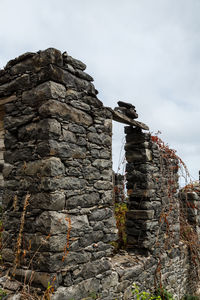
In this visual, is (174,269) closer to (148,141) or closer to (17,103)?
(148,141)

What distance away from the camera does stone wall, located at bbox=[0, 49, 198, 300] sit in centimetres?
319

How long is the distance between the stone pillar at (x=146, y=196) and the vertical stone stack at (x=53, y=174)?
1.64 m

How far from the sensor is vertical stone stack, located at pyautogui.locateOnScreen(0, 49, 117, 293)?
3.19 m

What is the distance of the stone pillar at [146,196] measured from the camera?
5.43 meters

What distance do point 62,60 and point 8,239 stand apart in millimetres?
2328

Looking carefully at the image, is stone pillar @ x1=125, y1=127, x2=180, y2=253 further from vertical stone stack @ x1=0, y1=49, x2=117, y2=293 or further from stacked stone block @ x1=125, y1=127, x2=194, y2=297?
vertical stone stack @ x1=0, y1=49, x2=117, y2=293

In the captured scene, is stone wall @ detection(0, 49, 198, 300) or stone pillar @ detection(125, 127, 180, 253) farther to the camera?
stone pillar @ detection(125, 127, 180, 253)

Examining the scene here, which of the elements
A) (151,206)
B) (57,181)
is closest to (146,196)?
(151,206)

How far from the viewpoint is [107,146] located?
13.5 ft

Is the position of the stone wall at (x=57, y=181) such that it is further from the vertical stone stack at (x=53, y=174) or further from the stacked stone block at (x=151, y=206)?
the stacked stone block at (x=151, y=206)

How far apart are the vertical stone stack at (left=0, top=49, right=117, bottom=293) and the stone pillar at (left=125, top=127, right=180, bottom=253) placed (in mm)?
1644

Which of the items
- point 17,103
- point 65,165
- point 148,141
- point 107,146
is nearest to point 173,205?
point 148,141

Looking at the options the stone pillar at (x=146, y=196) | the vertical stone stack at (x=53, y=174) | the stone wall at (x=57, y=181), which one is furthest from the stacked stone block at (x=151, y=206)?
the vertical stone stack at (x=53, y=174)

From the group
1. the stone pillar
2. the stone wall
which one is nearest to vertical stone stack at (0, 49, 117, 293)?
the stone wall
